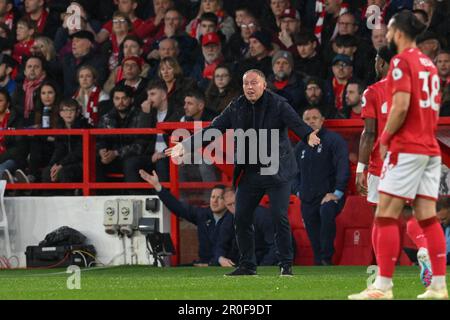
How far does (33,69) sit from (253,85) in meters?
7.04

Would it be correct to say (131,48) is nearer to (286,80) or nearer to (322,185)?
(286,80)

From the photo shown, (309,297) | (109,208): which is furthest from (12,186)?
(309,297)

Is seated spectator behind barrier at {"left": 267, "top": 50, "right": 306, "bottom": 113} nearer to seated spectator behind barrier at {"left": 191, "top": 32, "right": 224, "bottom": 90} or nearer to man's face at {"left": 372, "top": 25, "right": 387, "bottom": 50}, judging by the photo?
man's face at {"left": 372, "top": 25, "right": 387, "bottom": 50}

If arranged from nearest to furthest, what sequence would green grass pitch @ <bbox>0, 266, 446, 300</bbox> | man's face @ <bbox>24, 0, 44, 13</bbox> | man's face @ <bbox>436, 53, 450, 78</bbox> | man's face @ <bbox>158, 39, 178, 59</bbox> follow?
1. green grass pitch @ <bbox>0, 266, 446, 300</bbox>
2. man's face @ <bbox>436, 53, 450, 78</bbox>
3. man's face @ <bbox>158, 39, 178, 59</bbox>
4. man's face @ <bbox>24, 0, 44, 13</bbox>

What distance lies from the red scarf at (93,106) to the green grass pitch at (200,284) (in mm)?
3384

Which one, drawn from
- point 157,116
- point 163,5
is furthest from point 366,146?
point 163,5

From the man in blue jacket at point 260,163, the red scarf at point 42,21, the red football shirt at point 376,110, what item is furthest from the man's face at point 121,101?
the red football shirt at point 376,110

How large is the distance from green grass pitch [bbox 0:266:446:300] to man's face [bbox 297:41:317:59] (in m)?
3.62

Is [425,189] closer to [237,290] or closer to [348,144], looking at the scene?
[237,290]

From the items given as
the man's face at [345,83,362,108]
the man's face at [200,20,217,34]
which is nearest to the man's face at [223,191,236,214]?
the man's face at [345,83,362,108]

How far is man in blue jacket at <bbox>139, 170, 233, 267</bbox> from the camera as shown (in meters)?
17.2

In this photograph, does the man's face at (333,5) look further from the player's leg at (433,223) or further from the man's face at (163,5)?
the player's leg at (433,223)

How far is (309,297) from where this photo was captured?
34.4ft

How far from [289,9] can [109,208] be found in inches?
162
